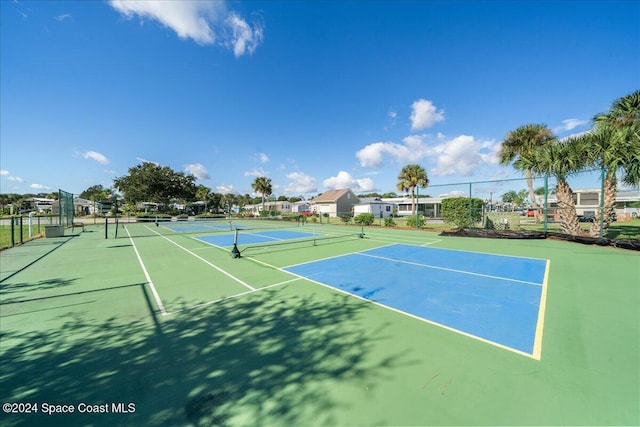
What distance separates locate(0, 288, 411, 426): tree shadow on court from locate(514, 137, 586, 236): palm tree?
559 inches

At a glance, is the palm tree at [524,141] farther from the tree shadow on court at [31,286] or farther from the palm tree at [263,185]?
the palm tree at [263,185]

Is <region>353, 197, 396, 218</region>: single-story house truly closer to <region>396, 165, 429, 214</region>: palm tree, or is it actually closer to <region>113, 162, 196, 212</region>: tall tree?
<region>396, 165, 429, 214</region>: palm tree

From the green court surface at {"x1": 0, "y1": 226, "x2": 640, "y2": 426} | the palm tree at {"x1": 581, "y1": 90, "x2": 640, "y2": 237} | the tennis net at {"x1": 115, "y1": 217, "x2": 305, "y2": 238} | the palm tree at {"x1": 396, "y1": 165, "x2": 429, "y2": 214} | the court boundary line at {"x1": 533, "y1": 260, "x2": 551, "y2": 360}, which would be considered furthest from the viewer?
the palm tree at {"x1": 396, "y1": 165, "x2": 429, "y2": 214}

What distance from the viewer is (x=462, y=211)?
17.4 m

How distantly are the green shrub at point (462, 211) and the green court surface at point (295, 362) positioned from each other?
1223 centimetres

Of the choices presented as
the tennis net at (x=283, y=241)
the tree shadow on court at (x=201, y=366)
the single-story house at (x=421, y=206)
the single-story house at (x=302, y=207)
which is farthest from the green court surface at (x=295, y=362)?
the single-story house at (x=302, y=207)

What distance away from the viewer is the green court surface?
2.19 metres

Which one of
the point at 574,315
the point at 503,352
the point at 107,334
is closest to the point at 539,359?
the point at 503,352

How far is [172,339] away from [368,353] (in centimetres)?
278

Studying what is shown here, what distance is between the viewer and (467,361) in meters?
2.86

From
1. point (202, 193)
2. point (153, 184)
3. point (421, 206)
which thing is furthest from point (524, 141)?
point (202, 193)

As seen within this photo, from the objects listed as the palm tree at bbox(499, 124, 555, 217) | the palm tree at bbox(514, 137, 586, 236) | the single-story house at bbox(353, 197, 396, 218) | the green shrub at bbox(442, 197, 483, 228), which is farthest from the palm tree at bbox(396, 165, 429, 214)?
the palm tree at bbox(514, 137, 586, 236)

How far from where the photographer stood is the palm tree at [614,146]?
10.0 metres

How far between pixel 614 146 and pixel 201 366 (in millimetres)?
16754
